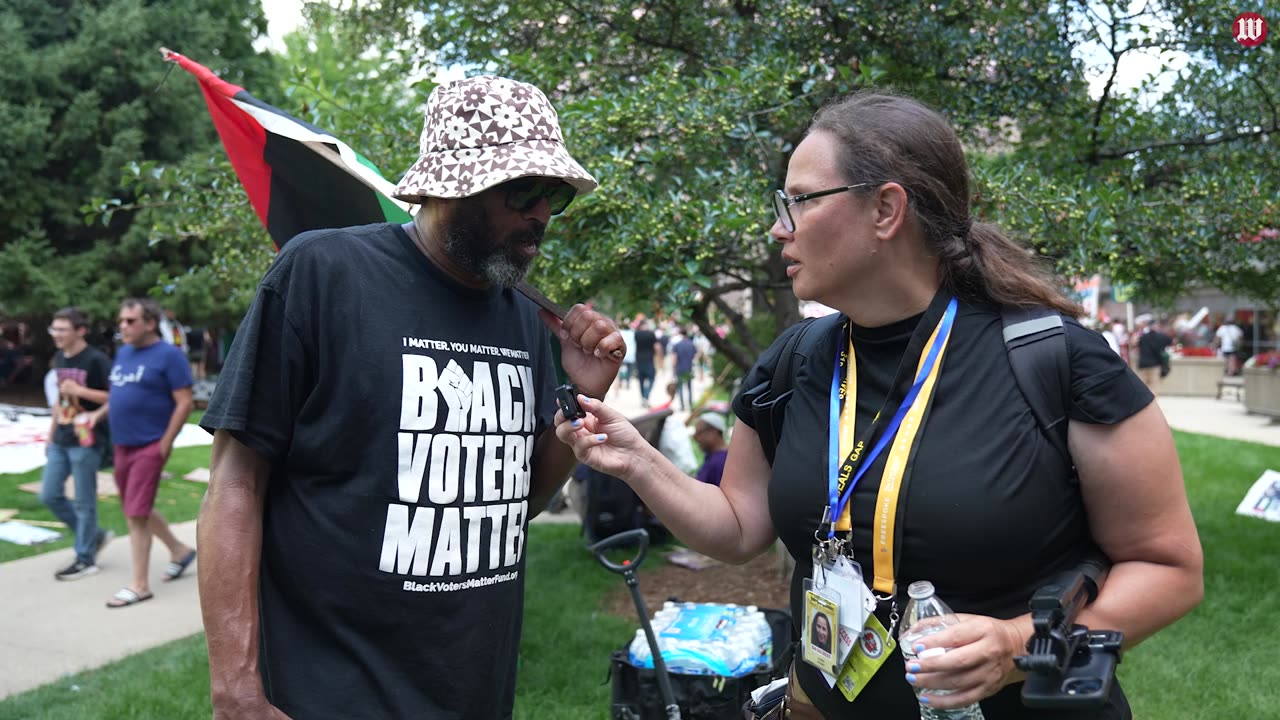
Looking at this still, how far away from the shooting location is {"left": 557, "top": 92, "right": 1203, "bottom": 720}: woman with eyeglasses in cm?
170

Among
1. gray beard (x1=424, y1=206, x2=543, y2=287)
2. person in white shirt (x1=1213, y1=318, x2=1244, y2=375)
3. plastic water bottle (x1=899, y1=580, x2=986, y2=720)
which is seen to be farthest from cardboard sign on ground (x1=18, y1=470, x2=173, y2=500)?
person in white shirt (x1=1213, y1=318, x2=1244, y2=375)

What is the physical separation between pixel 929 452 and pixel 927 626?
0.34 m

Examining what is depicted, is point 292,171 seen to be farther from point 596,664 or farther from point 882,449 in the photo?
point 596,664

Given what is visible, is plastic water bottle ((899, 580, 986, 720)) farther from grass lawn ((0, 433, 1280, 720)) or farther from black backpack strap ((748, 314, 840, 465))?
grass lawn ((0, 433, 1280, 720))

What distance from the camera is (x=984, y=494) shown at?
1711mm

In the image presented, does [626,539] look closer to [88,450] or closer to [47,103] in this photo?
[88,450]

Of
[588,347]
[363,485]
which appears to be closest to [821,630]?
[588,347]

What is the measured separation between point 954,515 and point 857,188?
664 mm

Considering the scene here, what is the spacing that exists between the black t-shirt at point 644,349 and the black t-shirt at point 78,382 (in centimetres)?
1340

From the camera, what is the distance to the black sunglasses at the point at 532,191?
2166 mm

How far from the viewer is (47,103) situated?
19.9m

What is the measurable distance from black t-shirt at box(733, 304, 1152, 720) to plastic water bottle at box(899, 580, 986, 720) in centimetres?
7

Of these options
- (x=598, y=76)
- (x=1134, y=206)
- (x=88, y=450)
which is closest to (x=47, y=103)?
(x=88, y=450)

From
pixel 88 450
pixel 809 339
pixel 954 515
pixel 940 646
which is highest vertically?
pixel 809 339
